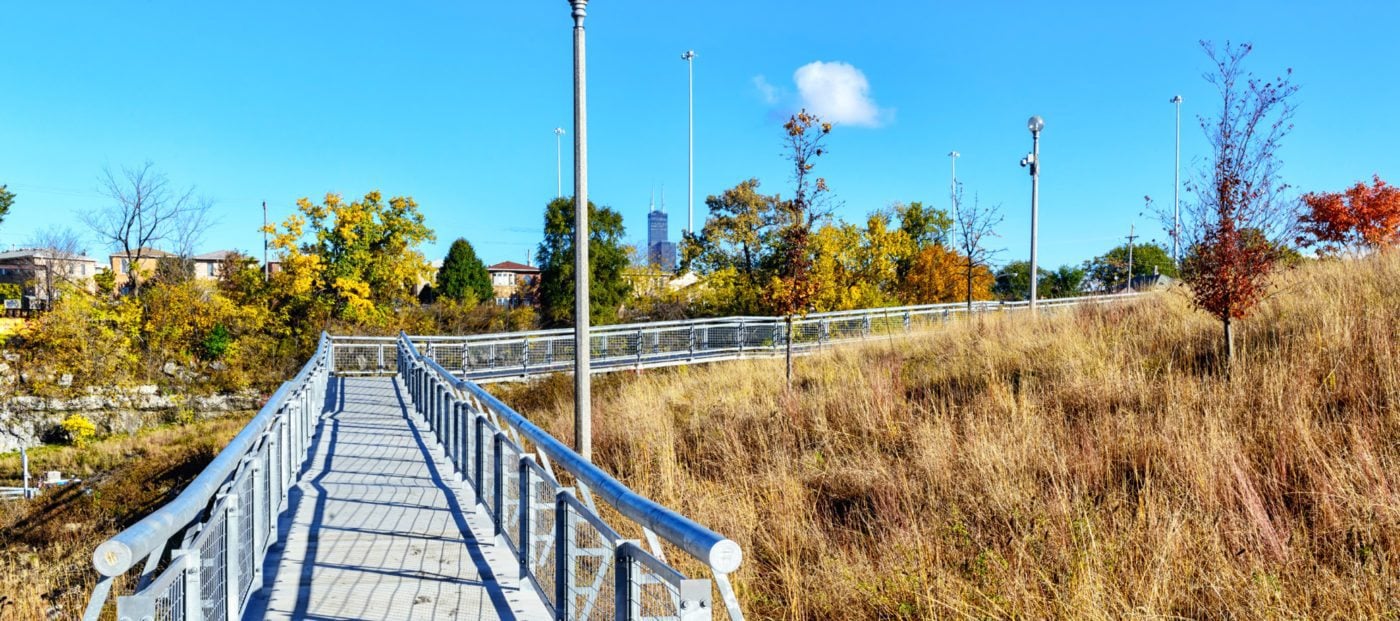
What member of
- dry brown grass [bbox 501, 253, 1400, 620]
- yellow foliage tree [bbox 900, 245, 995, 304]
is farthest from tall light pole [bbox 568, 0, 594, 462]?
yellow foliage tree [bbox 900, 245, 995, 304]

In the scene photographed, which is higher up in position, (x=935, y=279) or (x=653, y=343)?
(x=935, y=279)

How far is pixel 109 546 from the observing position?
222 centimetres

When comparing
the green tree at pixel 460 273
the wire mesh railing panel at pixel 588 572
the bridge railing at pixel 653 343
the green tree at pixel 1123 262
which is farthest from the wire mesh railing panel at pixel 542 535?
the green tree at pixel 1123 262

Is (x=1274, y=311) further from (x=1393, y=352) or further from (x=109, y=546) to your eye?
(x=109, y=546)

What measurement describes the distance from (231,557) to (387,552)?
1978 mm

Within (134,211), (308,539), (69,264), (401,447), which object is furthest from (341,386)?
(69,264)

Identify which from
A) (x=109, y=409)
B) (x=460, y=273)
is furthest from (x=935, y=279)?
(x=109, y=409)

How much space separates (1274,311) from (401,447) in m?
11.2

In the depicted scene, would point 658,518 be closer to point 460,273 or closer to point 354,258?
point 354,258

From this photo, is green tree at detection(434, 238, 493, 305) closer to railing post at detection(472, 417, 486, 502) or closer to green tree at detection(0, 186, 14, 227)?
green tree at detection(0, 186, 14, 227)

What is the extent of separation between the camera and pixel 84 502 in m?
23.1

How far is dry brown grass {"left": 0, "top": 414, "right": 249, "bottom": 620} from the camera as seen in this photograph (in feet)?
32.9

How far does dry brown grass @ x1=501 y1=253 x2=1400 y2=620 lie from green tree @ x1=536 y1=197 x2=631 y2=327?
36.6 metres

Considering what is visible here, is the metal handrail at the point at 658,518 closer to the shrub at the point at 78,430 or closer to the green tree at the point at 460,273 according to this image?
the shrub at the point at 78,430
